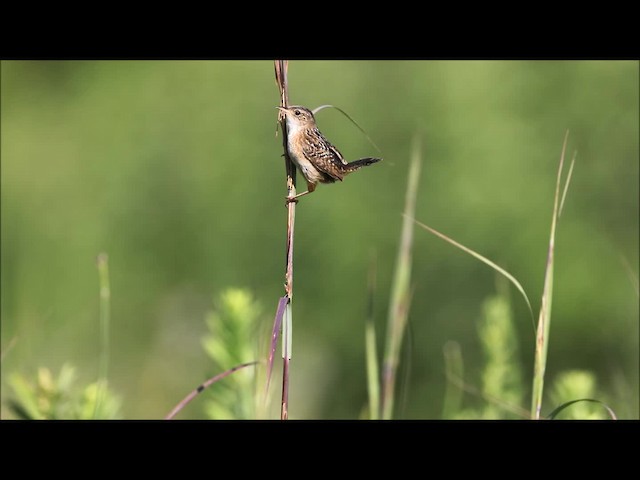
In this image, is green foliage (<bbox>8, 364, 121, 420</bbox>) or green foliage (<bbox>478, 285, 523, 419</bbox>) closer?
green foliage (<bbox>8, 364, 121, 420</bbox>)

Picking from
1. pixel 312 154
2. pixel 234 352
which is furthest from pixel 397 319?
pixel 312 154

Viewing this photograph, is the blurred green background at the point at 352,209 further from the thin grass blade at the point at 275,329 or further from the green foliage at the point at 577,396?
the thin grass blade at the point at 275,329

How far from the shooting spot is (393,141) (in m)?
6.48

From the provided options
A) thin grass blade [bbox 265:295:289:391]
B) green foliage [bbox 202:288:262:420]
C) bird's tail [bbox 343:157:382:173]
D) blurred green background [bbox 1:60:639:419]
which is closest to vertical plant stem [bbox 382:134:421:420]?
green foliage [bbox 202:288:262:420]

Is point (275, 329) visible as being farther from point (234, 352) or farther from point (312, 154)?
point (312, 154)

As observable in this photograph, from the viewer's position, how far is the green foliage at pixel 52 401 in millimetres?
2043

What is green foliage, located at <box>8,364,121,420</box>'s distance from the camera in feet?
6.70

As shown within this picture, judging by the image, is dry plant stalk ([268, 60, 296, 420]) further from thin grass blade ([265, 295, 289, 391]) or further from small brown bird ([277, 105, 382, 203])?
small brown bird ([277, 105, 382, 203])

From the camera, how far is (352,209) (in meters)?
6.32

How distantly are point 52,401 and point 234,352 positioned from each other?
494mm

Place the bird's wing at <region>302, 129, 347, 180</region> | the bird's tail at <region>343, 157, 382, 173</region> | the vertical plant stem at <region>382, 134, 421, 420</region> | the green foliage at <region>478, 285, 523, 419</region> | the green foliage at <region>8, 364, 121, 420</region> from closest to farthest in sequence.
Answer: the green foliage at <region>8, 364, 121, 420</region> → the vertical plant stem at <region>382, 134, 421, 420</region> → the green foliage at <region>478, 285, 523, 419</region> → the bird's wing at <region>302, 129, 347, 180</region> → the bird's tail at <region>343, 157, 382, 173</region>

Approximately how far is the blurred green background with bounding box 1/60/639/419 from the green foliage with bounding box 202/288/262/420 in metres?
3.28

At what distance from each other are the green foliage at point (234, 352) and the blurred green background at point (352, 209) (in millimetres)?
3282

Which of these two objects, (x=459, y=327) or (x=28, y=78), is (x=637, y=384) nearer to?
(x=459, y=327)
